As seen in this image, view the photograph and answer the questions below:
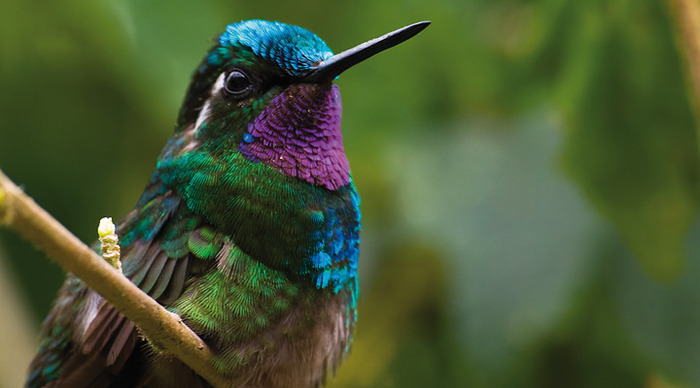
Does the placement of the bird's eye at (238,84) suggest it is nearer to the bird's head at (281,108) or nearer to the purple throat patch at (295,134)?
the bird's head at (281,108)

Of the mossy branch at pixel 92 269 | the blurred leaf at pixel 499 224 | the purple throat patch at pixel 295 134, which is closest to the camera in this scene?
the mossy branch at pixel 92 269

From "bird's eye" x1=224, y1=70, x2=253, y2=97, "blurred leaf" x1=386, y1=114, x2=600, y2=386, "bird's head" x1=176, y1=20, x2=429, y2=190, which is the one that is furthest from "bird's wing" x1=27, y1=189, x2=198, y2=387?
"blurred leaf" x1=386, y1=114, x2=600, y2=386

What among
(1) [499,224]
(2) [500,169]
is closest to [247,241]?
(1) [499,224]

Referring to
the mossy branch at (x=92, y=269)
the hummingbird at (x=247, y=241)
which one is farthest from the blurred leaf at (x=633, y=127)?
the mossy branch at (x=92, y=269)

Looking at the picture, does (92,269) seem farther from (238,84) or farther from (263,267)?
(238,84)

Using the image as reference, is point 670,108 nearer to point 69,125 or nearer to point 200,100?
point 200,100

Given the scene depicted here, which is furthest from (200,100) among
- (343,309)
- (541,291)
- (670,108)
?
(670,108)

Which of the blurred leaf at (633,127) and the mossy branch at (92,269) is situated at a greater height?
the mossy branch at (92,269)

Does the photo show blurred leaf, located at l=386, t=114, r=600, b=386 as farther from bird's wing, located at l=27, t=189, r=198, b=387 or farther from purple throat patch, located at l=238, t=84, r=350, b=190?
bird's wing, located at l=27, t=189, r=198, b=387
